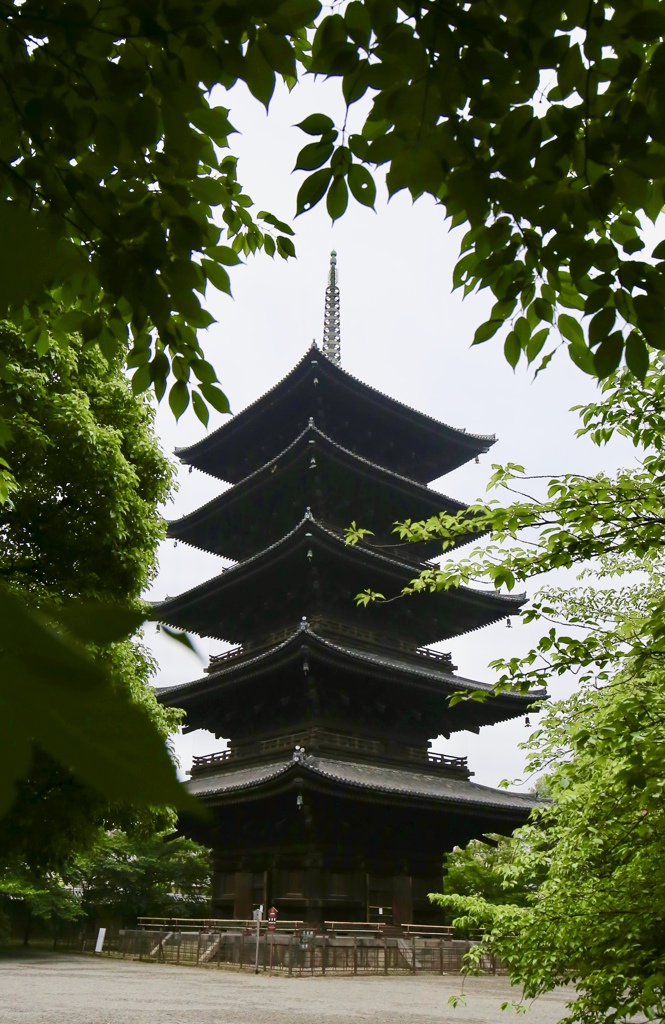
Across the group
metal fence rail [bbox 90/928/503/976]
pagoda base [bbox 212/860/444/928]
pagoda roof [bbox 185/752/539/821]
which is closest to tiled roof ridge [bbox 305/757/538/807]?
pagoda roof [bbox 185/752/539/821]

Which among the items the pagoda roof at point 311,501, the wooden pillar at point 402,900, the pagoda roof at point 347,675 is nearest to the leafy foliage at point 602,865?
the pagoda roof at point 347,675

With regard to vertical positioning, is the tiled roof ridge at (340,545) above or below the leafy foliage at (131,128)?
above

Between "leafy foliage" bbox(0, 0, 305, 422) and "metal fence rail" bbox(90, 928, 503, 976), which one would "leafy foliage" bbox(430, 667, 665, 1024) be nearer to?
"leafy foliage" bbox(0, 0, 305, 422)

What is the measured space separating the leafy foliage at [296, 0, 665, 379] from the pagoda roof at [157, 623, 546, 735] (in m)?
12.8

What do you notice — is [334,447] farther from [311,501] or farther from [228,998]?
[228,998]

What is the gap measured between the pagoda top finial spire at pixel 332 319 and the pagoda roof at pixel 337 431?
4.87 metres

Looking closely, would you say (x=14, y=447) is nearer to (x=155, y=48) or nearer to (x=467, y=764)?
(x=155, y=48)

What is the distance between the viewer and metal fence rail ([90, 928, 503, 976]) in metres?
14.1

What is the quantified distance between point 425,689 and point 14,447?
37.5ft

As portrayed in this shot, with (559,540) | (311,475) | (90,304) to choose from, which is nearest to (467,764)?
(311,475)

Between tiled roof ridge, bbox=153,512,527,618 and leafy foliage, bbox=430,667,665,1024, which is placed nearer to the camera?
leafy foliage, bbox=430,667,665,1024

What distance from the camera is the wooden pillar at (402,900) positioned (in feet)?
50.9

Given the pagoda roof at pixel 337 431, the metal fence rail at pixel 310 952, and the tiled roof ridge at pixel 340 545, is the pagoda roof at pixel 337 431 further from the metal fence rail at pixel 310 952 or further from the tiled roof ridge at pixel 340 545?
the metal fence rail at pixel 310 952

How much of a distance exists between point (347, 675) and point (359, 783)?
2500 mm
